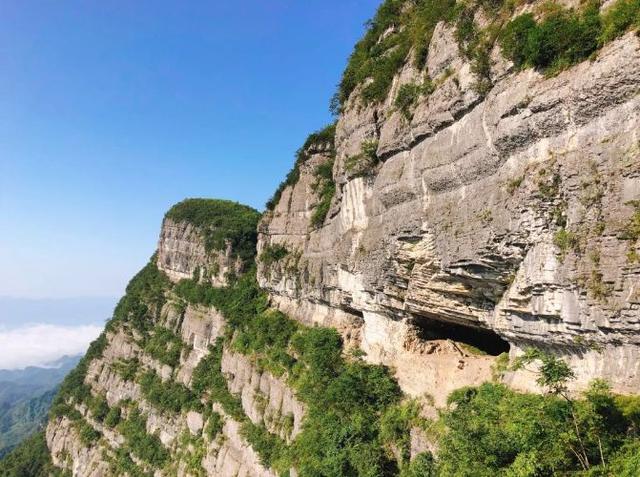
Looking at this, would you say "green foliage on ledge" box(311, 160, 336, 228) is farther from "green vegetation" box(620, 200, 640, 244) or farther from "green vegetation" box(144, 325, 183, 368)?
"green vegetation" box(144, 325, 183, 368)

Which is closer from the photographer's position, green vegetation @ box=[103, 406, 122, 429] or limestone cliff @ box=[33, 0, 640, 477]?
limestone cliff @ box=[33, 0, 640, 477]

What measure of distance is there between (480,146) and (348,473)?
46.2 ft

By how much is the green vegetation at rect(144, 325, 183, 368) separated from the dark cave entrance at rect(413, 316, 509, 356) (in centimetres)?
3268

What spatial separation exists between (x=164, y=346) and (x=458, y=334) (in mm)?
37212

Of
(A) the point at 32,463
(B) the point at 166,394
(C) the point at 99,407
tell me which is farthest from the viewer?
(A) the point at 32,463

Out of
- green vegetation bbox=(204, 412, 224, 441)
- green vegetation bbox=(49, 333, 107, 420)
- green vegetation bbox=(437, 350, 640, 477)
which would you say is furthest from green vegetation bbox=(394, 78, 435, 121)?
green vegetation bbox=(49, 333, 107, 420)

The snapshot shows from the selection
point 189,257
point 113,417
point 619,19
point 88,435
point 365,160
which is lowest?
point 88,435

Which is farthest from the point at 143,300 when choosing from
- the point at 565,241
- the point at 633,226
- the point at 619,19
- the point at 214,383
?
the point at 619,19

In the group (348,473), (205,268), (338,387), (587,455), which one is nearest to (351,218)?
(338,387)

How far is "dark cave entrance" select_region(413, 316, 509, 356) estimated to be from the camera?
68.5 feet

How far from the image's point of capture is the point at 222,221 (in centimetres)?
5091

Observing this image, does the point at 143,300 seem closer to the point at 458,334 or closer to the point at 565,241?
the point at 458,334

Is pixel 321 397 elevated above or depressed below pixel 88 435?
above

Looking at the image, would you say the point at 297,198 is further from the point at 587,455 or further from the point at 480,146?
the point at 587,455
